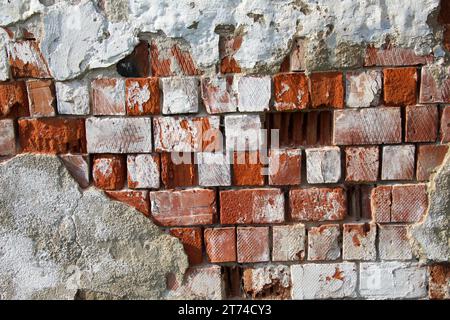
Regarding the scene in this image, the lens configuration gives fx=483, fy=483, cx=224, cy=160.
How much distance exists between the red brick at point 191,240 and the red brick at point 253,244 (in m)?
0.12

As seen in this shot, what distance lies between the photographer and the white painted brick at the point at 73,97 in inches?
56.8

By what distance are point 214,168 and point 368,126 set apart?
48 cm

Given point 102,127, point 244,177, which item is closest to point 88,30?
point 102,127

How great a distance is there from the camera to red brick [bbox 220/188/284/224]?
58.5 inches

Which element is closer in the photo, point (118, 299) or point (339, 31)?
point (339, 31)

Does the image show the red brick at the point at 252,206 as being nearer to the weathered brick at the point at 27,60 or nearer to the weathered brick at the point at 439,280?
the weathered brick at the point at 439,280

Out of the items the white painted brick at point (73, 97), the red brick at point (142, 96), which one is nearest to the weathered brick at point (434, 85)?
the red brick at point (142, 96)

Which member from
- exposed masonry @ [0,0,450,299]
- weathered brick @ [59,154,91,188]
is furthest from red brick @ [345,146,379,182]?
weathered brick @ [59,154,91,188]

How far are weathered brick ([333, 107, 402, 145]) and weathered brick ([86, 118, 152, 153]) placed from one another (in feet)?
1.88

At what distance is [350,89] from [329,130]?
0.14 metres

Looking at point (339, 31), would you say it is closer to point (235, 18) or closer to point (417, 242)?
point (235, 18)

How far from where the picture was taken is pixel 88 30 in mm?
1410

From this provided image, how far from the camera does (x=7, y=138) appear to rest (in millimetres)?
1471

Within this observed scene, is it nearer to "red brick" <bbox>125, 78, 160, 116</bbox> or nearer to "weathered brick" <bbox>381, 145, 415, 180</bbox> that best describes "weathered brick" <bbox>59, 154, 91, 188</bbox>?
"red brick" <bbox>125, 78, 160, 116</bbox>
